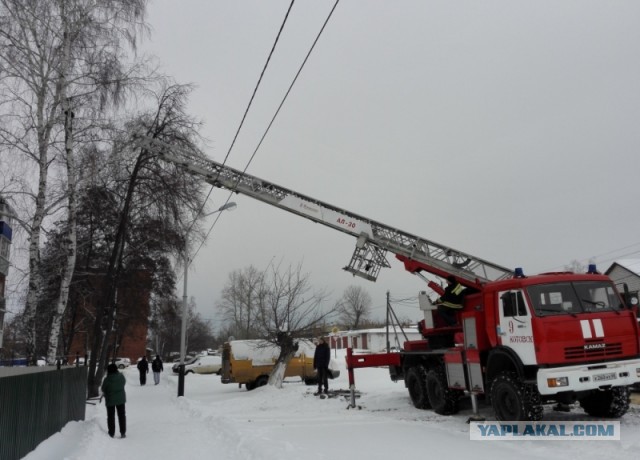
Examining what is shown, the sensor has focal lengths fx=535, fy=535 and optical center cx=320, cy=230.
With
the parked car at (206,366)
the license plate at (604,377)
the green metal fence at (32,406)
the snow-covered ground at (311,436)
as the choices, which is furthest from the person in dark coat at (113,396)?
the parked car at (206,366)

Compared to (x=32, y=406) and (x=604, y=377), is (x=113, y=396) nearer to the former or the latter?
(x=32, y=406)

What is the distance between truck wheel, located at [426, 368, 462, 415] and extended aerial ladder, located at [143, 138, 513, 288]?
2.27m

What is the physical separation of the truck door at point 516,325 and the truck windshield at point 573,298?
0.25 m

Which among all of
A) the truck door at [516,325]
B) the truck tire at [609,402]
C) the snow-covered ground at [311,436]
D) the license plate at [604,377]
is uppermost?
the truck door at [516,325]

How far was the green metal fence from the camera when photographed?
304 inches

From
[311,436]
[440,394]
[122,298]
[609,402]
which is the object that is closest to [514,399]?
[609,402]

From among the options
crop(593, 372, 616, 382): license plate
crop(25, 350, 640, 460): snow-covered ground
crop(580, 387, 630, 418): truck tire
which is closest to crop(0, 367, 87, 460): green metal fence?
crop(25, 350, 640, 460): snow-covered ground

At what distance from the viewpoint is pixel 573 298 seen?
31.9ft

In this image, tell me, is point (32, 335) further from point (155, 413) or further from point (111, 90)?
point (111, 90)

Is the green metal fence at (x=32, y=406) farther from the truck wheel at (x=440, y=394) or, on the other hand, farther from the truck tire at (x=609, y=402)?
the truck tire at (x=609, y=402)

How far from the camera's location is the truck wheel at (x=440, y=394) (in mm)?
12141

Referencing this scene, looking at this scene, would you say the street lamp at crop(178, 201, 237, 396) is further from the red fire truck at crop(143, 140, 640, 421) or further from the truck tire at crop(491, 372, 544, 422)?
the truck tire at crop(491, 372, 544, 422)

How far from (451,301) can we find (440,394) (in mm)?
2176

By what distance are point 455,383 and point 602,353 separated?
3.29 metres
